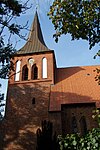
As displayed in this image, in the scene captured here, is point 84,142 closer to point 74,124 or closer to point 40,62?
point 74,124

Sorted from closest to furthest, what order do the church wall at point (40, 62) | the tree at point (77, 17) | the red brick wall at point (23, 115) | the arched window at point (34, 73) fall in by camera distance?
the tree at point (77, 17) < the red brick wall at point (23, 115) < the church wall at point (40, 62) < the arched window at point (34, 73)

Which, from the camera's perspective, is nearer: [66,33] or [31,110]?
[66,33]

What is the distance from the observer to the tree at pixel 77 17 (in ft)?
19.4

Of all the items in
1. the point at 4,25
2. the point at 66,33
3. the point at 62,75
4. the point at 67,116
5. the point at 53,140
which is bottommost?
the point at 53,140

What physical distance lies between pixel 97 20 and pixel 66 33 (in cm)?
88

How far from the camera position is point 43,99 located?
A: 17.8 metres

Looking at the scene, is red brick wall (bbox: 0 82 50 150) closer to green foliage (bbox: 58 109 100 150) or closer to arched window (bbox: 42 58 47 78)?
arched window (bbox: 42 58 47 78)

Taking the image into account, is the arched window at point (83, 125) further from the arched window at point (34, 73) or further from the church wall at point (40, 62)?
the arched window at point (34, 73)

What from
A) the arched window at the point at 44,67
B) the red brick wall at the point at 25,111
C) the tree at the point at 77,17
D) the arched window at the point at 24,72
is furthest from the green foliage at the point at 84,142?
the arched window at the point at 24,72

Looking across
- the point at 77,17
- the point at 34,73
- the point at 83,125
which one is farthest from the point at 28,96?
the point at 77,17

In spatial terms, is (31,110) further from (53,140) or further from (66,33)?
(66,33)

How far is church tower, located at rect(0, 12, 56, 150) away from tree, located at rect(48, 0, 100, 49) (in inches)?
358

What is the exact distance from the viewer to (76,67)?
21891mm

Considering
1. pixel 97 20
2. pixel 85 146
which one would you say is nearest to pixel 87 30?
pixel 97 20
